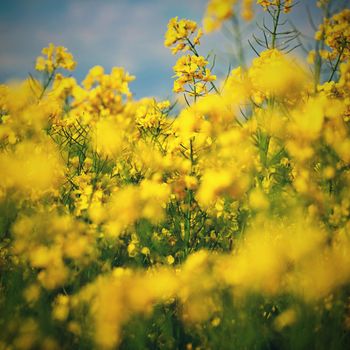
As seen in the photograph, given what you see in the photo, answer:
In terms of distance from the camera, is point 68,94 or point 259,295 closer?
point 259,295

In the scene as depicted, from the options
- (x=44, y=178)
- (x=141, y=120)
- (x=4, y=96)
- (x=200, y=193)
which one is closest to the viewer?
(x=200, y=193)

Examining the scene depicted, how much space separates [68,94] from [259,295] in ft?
15.6

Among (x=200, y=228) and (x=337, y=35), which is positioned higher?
(x=337, y=35)

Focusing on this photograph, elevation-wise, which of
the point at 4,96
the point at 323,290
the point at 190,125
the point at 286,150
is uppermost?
the point at 4,96

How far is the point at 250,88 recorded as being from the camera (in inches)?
79.4

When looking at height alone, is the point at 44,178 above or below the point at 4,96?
below

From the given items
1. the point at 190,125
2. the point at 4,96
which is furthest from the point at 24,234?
the point at 4,96

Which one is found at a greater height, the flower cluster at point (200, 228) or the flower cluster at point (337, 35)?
the flower cluster at point (337, 35)

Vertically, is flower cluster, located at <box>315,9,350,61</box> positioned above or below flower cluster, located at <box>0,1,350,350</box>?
above

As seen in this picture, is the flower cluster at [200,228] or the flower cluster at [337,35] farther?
the flower cluster at [337,35]

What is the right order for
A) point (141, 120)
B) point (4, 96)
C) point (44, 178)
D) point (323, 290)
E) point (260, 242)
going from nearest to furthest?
point (323, 290), point (260, 242), point (44, 178), point (141, 120), point (4, 96)

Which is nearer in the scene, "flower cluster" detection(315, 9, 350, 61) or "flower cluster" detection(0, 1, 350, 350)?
"flower cluster" detection(0, 1, 350, 350)

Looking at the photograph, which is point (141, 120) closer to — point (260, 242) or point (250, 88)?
point (250, 88)

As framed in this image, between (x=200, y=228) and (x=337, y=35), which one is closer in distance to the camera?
(x=200, y=228)
